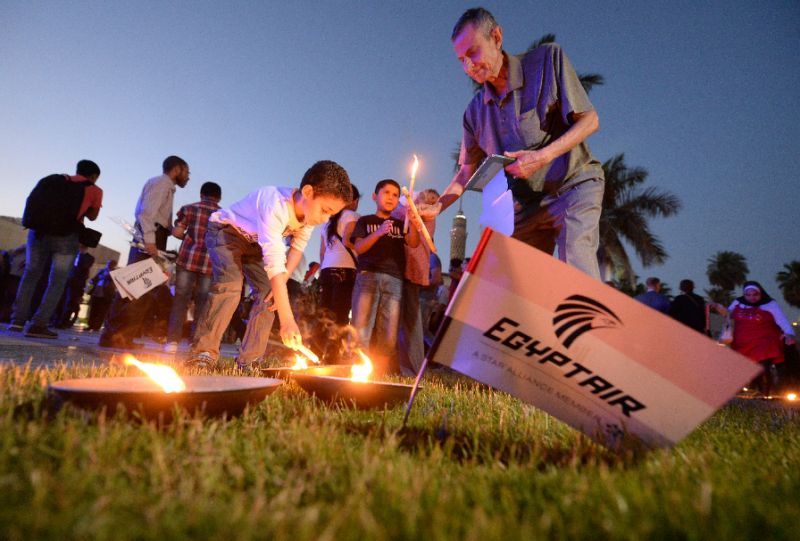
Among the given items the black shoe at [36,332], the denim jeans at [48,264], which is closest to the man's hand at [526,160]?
the denim jeans at [48,264]

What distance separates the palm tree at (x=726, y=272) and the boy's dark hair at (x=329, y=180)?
76.3 meters

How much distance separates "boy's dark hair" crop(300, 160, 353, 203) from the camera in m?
3.98

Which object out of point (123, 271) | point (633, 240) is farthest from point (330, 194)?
point (633, 240)

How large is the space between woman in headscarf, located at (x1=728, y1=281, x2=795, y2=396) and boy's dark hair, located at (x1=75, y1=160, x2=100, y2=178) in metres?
12.0

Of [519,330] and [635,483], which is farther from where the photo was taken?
[519,330]

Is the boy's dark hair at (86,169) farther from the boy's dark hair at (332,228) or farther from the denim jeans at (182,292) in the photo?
the boy's dark hair at (332,228)

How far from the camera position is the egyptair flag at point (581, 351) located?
148 cm

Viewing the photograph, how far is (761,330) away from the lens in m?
9.16

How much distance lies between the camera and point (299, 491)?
1.06m

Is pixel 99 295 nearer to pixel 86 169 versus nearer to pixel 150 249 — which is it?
pixel 86 169

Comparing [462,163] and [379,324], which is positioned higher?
[462,163]

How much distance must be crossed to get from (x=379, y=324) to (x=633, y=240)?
2399 centimetres

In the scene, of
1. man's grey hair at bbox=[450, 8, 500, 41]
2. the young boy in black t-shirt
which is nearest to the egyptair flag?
man's grey hair at bbox=[450, 8, 500, 41]

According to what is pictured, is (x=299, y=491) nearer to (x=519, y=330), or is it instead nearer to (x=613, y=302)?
(x=519, y=330)
